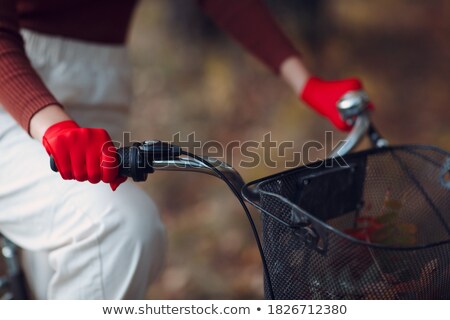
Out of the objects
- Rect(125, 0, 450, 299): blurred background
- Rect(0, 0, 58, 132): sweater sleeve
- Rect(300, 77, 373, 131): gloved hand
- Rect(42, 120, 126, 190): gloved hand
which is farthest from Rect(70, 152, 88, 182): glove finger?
Rect(125, 0, 450, 299): blurred background

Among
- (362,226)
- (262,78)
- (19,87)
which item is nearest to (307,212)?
(362,226)

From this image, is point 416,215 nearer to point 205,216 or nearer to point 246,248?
point 246,248

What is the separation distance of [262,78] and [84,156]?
2.19 metres

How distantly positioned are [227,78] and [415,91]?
0.93m

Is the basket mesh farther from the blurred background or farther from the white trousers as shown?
the blurred background

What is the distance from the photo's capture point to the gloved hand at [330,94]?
1459 millimetres

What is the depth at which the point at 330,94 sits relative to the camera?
4.83 feet

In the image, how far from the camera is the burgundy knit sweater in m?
1.10

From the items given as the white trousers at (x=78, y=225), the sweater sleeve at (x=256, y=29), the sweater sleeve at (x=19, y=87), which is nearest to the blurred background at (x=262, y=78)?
the sweater sleeve at (x=256, y=29)

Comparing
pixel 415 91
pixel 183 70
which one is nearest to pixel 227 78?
pixel 183 70

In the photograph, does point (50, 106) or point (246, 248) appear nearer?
point (50, 106)

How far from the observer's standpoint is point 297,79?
5.14ft

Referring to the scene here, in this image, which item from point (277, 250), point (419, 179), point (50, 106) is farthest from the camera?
point (419, 179)

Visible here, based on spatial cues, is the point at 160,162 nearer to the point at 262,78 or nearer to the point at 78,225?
the point at 78,225
